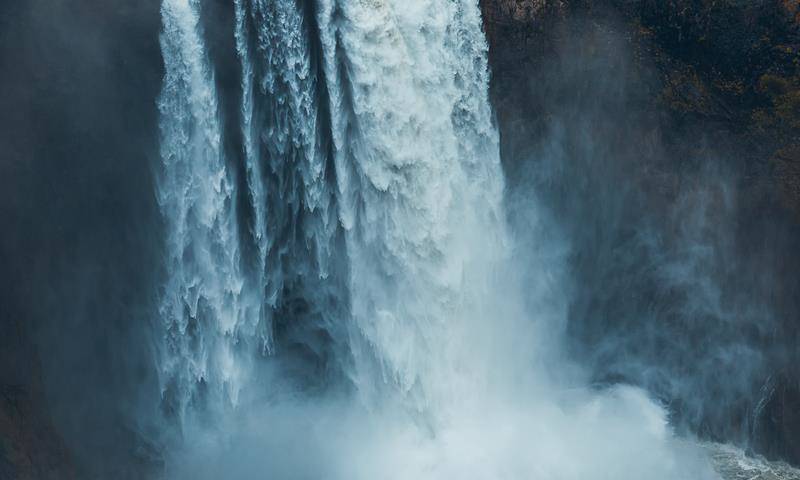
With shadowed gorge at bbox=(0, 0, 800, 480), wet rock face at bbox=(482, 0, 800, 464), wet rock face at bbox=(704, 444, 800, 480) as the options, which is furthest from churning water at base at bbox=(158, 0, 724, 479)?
Result: wet rock face at bbox=(482, 0, 800, 464)

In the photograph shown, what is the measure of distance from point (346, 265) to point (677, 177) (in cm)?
697

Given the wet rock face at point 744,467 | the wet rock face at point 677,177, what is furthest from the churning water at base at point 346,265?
the wet rock face at point 677,177

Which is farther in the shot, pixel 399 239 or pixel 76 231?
pixel 399 239

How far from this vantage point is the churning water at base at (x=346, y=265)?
15.5 m

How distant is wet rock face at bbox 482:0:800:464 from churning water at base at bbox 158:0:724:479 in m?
1.00

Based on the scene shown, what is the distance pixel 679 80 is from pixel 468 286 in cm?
583

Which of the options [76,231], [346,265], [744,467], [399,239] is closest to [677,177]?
[744,467]

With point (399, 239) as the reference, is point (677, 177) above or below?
above

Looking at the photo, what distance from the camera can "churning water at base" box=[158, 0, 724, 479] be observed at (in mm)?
15453

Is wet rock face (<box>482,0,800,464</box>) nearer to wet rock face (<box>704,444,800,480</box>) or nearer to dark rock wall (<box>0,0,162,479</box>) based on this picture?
wet rock face (<box>704,444,800,480</box>)

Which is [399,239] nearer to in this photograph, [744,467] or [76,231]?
[76,231]

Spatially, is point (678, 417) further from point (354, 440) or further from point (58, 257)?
point (58, 257)

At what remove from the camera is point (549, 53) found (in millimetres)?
17938

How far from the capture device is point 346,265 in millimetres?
16578
